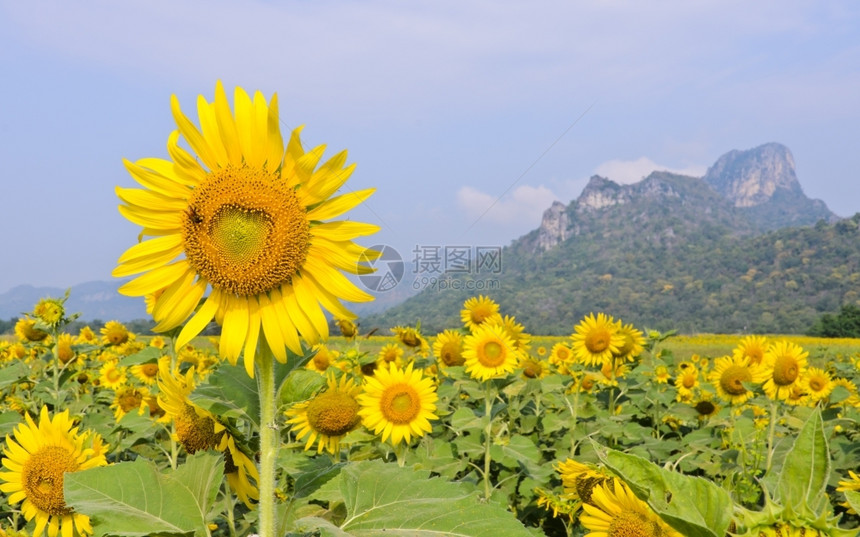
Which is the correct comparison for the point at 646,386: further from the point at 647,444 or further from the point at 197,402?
the point at 197,402

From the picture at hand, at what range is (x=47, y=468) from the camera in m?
2.68

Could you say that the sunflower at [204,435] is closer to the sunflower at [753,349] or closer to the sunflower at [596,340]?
the sunflower at [596,340]

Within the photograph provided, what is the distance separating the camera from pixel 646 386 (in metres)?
7.64

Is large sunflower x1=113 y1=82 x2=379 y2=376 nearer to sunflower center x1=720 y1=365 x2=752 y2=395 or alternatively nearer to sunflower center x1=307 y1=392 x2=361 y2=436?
sunflower center x1=307 y1=392 x2=361 y2=436

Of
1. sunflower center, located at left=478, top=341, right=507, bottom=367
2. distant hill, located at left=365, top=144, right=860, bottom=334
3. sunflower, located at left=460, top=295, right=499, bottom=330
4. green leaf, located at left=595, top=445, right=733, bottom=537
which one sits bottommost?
green leaf, located at left=595, top=445, right=733, bottom=537

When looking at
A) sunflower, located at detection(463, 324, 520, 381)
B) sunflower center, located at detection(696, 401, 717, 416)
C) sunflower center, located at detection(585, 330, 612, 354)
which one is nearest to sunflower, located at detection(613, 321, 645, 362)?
sunflower center, located at detection(585, 330, 612, 354)

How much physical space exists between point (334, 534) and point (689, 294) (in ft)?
374

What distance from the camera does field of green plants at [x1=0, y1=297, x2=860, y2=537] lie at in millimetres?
1370

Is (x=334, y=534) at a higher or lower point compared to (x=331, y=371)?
lower

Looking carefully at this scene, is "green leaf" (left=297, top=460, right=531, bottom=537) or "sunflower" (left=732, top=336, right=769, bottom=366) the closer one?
"green leaf" (left=297, top=460, right=531, bottom=537)

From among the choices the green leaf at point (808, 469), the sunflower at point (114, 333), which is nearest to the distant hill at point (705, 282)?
the sunflower at point (114, 333)

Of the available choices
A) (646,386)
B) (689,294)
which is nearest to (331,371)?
(646,386)

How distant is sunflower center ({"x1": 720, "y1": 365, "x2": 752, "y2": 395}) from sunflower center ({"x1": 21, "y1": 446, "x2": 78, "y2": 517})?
6.13 metres

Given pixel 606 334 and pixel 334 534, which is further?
pixel 606 334
